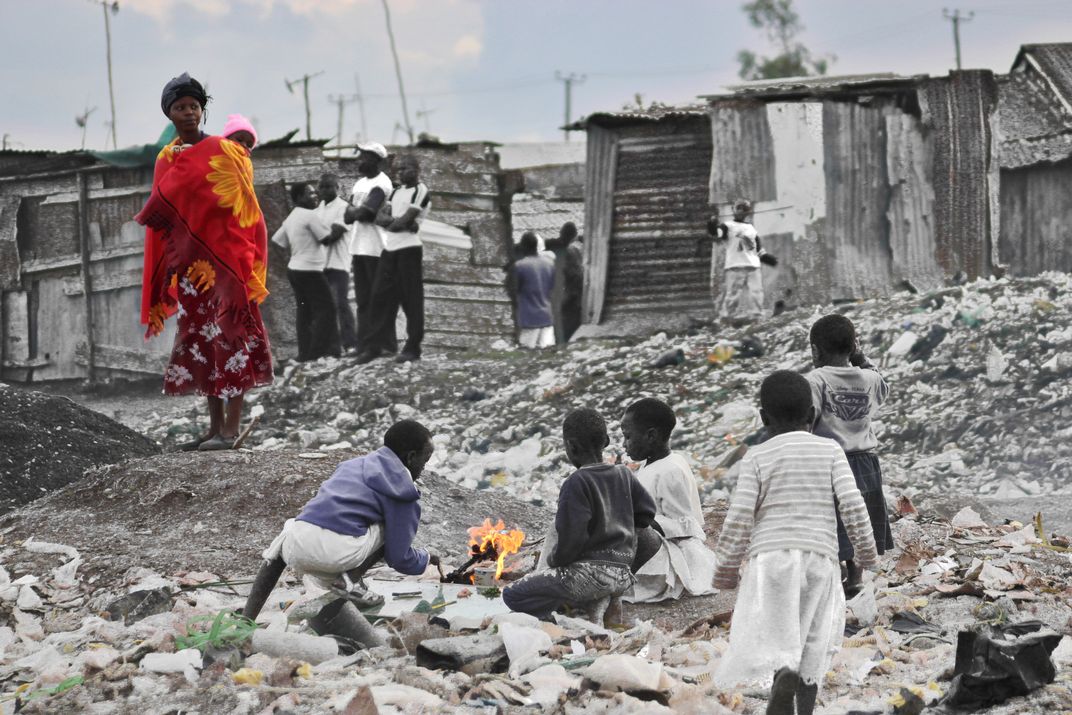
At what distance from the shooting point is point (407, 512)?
4.35 metres

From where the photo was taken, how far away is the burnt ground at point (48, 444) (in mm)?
6875

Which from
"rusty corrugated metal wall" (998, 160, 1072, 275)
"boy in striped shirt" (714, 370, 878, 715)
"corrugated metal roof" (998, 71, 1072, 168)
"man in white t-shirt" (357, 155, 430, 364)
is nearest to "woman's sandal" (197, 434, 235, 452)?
"boy in striped shirt" (714, 370, 878, 715)

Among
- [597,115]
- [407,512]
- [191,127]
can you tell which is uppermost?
[597,115]

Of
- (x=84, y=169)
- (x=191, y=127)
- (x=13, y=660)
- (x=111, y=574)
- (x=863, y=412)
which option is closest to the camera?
(x=13, y=660)

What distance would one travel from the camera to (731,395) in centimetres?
975

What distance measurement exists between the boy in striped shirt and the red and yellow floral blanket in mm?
3452

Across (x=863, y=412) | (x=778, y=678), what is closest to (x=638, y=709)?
(x=778, y=678)

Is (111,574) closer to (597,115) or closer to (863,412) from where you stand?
(863,412)

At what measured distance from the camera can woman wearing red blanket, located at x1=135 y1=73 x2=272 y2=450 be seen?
6.18 meters

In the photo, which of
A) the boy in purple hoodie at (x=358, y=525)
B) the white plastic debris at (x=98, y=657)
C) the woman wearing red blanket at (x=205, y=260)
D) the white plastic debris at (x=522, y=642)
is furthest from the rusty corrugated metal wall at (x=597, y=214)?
the white plastic debris at (x=98, y=657)

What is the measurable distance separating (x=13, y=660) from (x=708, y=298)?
1062cm

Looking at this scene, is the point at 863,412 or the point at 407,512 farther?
the point at 863,412

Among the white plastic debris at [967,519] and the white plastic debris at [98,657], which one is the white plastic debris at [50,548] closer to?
the white plastic debris at [98,657]

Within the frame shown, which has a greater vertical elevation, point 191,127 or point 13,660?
point 191,127
